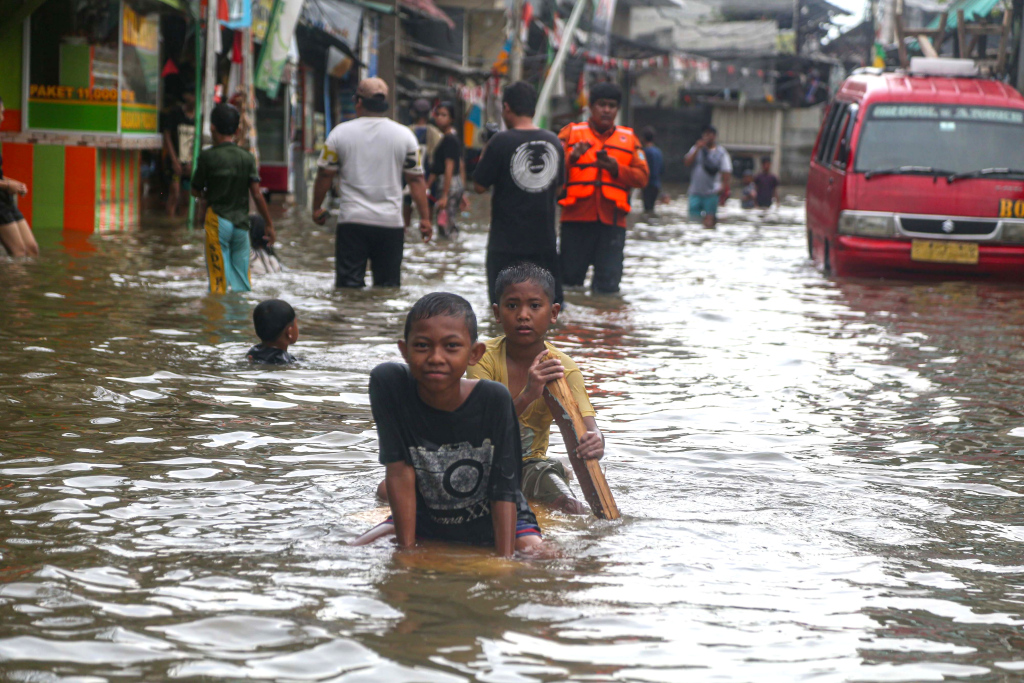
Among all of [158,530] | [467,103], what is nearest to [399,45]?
[467,103]

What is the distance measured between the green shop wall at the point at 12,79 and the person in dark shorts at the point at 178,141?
2.94m

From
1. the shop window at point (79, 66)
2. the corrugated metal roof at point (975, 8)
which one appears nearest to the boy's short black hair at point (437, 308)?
the shop window at point (79, 66)

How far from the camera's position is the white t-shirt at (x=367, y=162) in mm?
10367

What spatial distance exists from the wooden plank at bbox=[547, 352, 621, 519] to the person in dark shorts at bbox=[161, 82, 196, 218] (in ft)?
46.8

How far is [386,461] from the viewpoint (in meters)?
4.06

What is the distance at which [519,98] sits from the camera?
882cm

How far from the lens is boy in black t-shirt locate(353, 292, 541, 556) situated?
406cm

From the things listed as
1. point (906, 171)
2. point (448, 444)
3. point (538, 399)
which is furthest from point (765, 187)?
point (448, 444)

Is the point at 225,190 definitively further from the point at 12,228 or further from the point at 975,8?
the point at 975,8

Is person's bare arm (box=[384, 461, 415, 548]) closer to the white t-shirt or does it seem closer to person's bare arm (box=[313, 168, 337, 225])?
person's bare arm (box=[313, 168, 337, 225])

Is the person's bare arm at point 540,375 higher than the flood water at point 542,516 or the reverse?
higher

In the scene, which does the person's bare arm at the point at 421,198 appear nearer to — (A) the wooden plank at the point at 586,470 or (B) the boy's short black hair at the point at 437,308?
(A) the wooden plank at the point at 586,470

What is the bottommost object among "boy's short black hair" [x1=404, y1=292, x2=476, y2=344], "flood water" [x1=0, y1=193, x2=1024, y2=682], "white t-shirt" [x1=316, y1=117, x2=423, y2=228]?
"flood water" [x1=0, y1=193, x2=1024, y2=682]

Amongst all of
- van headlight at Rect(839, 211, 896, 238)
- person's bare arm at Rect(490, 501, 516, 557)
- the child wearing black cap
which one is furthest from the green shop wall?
person's bare arm at Rect(490, 501, 516, 557)
